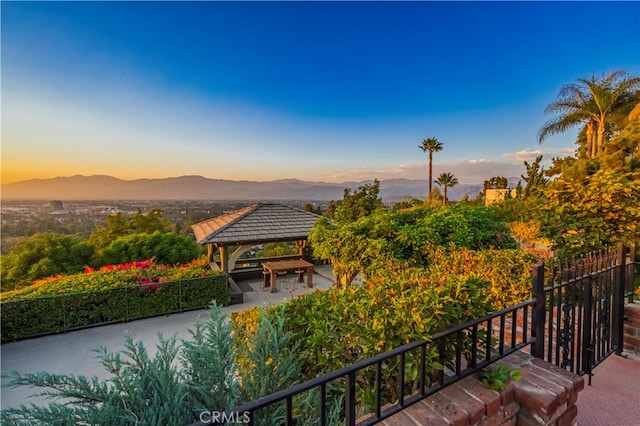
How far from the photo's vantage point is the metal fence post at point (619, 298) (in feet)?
10.1

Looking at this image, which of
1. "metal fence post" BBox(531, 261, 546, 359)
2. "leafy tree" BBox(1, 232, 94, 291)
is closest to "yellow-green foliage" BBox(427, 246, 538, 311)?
"metal fence post" BBox(531, 261, 546, 359)

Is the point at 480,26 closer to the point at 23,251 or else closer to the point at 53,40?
the point at 53,40

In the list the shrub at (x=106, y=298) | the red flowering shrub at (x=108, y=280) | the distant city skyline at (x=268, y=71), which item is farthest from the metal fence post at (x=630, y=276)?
the red flowering shrub at (x=108, y=280)

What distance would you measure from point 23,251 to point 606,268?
15.5m

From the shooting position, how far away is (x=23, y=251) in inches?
393

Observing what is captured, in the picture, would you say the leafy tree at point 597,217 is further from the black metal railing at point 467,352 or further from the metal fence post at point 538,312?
the metal fence post at point 538,312

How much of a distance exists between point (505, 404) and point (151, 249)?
13772 mm

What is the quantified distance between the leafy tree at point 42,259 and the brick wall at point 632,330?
1506cm

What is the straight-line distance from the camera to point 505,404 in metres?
1.58

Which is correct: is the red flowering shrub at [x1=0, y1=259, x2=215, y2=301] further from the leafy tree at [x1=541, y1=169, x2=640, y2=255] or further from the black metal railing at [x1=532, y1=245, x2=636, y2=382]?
the leafy tree at [x1=541, y1=169, x2=640, y2=255]

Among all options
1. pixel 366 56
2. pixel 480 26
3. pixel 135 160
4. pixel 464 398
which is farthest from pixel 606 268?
pixel 135 160

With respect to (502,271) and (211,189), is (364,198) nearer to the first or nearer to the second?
(502,271)

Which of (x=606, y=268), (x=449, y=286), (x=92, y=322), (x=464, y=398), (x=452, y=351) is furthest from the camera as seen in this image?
(x=92, y=322)

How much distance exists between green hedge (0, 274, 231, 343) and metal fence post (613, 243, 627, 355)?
6.58 m
